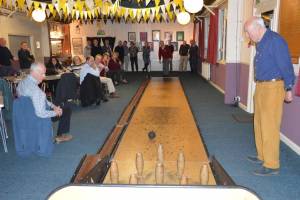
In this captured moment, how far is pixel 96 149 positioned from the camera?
12.6ft

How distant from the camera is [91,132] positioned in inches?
180

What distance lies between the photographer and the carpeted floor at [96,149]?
9.20 feet

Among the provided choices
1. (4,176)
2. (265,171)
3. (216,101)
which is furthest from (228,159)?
(216,101)

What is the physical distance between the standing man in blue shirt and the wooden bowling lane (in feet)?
2.16

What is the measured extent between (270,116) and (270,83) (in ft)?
1.05

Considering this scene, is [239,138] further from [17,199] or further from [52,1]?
[52,1]

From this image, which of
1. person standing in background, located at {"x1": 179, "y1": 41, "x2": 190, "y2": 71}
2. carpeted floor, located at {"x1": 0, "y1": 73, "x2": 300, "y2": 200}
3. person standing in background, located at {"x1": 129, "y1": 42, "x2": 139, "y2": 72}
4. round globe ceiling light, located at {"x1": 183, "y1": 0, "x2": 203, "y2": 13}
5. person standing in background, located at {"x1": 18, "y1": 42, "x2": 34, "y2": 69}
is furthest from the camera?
person standing in background, located at {"x1": 129, "y1": 42, "x2": 139, "y2": 72}

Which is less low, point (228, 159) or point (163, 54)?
point (163, 54)

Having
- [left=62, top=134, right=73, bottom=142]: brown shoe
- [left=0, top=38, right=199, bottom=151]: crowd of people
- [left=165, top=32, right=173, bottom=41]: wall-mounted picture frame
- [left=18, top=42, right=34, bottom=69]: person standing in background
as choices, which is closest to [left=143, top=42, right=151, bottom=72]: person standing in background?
[left=0, top=38, right=199, bottom=151]: crowd of people

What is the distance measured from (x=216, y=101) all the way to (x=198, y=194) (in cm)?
592

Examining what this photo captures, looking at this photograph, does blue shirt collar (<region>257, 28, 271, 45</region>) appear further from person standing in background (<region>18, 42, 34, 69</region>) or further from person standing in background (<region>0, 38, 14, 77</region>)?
person standing in background (<region>18, 42, 34, 69</region>)

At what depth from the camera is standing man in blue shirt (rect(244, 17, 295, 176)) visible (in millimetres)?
2840

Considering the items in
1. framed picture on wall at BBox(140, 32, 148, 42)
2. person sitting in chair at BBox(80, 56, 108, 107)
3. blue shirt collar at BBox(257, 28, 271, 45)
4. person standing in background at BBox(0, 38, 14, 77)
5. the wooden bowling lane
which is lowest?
the wooden bowling lane

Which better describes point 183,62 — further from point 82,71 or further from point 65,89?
point 65,89
